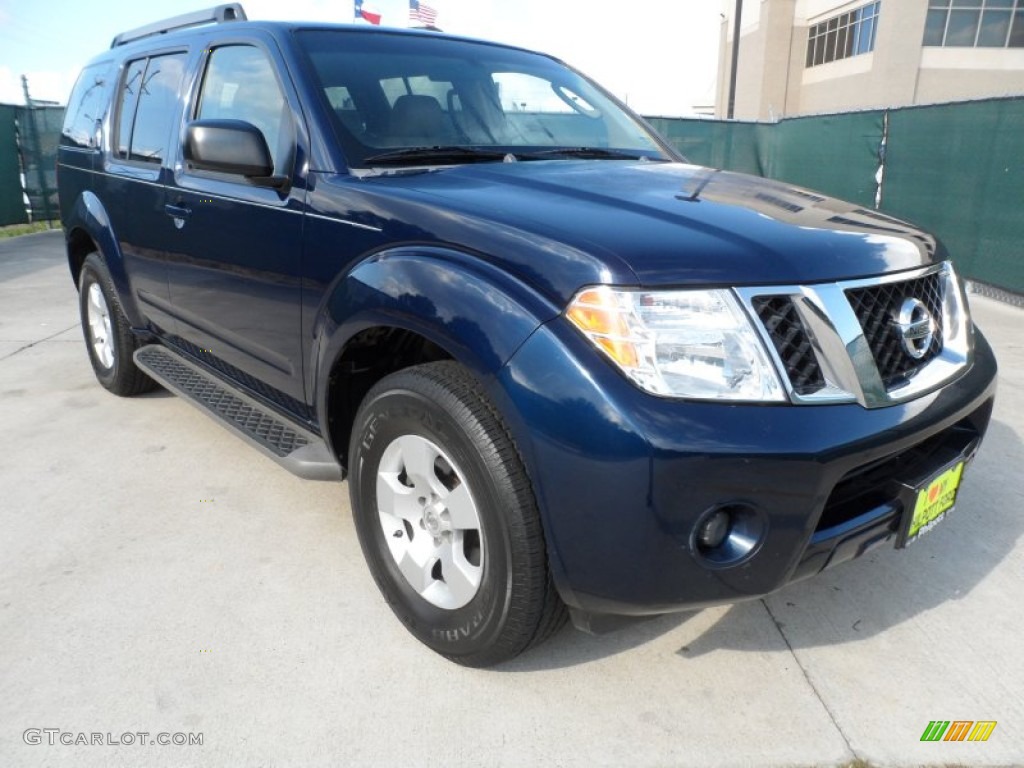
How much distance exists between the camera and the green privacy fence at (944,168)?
24.9 feet

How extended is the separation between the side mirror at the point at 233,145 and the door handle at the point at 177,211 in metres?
0.70

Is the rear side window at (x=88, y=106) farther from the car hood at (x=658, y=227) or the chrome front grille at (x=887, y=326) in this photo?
the chrome front grille at (x=887, y=326)

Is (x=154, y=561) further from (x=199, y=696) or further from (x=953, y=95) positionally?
(x=953, y=95)

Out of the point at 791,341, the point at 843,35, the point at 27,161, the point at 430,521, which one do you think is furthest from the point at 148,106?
the point at 843,35

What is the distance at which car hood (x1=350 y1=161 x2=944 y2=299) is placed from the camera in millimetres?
1845

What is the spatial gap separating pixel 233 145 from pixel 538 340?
1.37 m

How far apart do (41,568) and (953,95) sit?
3737 cm

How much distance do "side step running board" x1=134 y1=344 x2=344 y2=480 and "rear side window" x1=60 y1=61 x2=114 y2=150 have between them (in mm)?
1311

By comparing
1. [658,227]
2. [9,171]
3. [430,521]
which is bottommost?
[430,521]

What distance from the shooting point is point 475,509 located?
6.70 feet

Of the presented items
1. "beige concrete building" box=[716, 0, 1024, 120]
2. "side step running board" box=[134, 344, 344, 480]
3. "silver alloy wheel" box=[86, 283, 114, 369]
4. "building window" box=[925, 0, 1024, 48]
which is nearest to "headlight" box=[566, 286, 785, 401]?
"side step running board" box=[134, 344, 344, 480]

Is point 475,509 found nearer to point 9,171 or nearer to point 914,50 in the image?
point 9,171

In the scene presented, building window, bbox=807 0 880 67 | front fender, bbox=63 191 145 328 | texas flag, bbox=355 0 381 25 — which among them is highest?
building window, bbox=807 0 880 67

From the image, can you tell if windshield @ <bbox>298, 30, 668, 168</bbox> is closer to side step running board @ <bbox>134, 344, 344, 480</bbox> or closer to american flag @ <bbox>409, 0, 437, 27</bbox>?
side step running board @ <bbox>134, 344, 344, 480</bbox>
